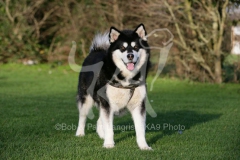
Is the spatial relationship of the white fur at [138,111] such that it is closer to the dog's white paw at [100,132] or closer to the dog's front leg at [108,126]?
the dog's front leg at [108,126]

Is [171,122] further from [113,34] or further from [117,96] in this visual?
[113,34]

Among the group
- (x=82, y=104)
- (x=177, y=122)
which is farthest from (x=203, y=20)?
(x=82, y=104)

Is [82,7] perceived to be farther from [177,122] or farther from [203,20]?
[177,122]

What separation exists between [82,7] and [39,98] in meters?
8.31

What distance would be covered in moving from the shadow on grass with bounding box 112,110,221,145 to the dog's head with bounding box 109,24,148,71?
1080 mm

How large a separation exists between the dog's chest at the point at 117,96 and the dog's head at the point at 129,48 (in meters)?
0.26

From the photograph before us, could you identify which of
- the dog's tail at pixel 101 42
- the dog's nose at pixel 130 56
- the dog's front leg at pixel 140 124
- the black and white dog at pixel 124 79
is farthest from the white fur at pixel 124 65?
the dog's tail at pixel 101 42

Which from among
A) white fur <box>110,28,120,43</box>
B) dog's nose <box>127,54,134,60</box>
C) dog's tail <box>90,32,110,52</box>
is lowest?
dog's tail <box>90,32,110,52</box>

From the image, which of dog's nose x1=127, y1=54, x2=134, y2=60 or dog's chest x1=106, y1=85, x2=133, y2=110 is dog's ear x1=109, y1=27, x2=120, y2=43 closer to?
dog's nose x1=127, y1=54, x2=134, y2=60

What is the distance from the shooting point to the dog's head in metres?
5.59

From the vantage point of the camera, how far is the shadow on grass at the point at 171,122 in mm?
6805

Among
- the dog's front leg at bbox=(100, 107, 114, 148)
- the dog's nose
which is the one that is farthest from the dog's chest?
the dog's nose

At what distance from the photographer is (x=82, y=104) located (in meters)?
6.73

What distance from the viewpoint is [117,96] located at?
18.6ft
